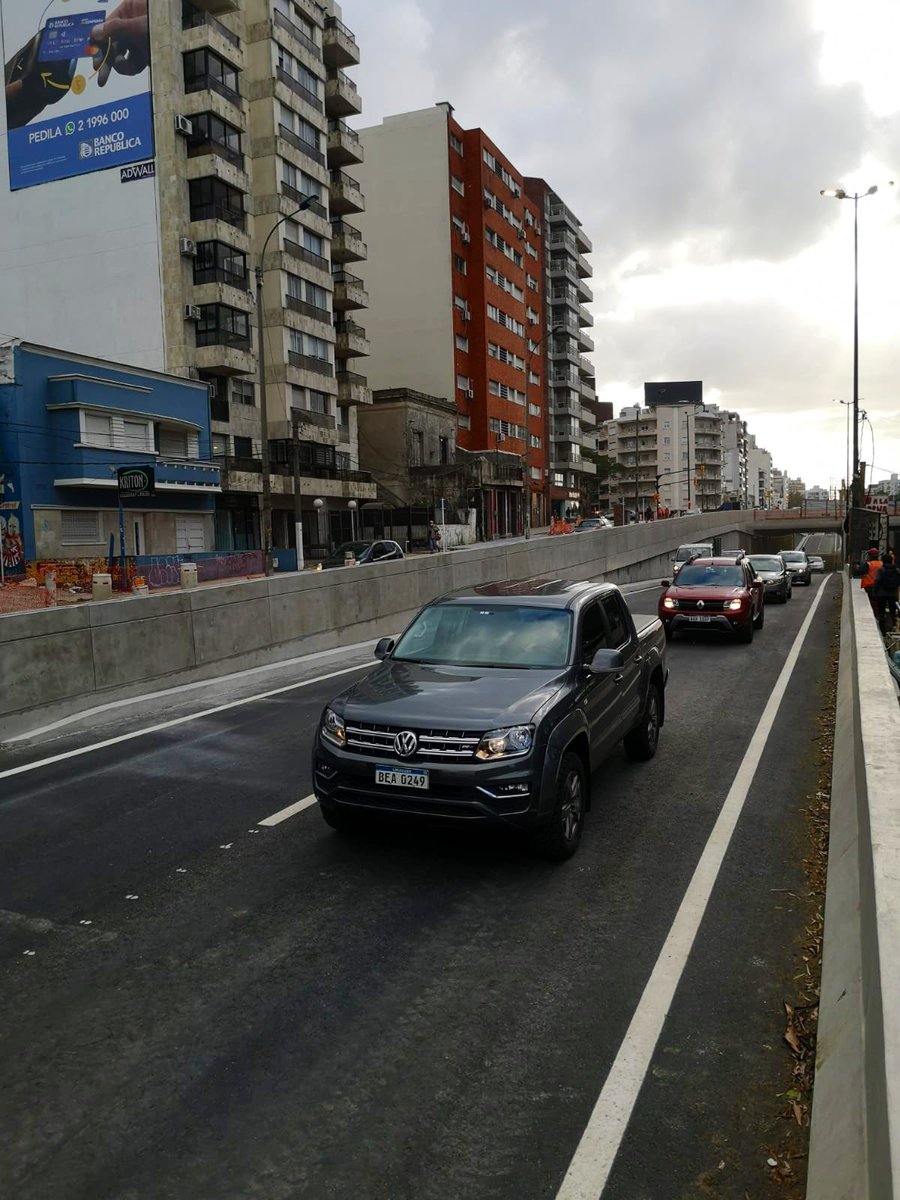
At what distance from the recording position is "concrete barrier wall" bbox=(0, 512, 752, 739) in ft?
33.2

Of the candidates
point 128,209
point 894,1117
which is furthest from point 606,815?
point 128,209

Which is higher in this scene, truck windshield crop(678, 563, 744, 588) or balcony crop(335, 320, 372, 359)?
balcony crop(335, 320, 372, 359)

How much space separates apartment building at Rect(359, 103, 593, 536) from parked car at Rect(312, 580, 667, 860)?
187 feet

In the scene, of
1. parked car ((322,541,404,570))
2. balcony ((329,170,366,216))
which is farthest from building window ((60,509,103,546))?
balcony ((329,170,366,216))

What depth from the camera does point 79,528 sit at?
35.5 metres

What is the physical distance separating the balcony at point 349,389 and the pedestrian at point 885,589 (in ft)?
137

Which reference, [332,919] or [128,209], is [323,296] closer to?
[128,209]

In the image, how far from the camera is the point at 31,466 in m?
33.6

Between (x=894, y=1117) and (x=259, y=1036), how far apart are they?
2.59 metres

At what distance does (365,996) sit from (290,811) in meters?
2.96

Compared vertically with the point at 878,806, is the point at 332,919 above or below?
below

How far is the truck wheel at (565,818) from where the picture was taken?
19.4 feet

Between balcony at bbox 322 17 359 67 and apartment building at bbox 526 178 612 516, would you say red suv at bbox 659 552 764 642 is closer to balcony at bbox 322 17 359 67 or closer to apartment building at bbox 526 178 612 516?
balcony at bbox 322 17 359 67

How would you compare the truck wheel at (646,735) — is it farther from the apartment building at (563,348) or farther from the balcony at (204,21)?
the apartment building at (563,348)
